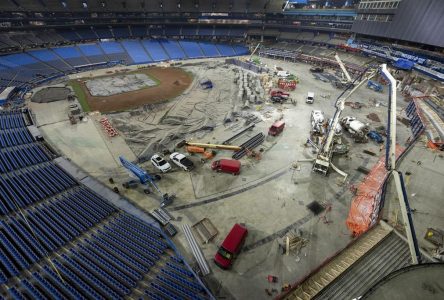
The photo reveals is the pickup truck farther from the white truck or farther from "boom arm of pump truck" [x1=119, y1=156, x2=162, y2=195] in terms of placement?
the white truck

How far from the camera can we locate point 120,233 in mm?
20562

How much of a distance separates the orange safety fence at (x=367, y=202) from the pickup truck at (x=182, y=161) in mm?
18845

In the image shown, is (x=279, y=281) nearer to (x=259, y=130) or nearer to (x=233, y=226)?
(x=233, y=226)

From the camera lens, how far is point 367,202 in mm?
24938

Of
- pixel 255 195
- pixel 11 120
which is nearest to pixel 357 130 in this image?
pixel 255 195

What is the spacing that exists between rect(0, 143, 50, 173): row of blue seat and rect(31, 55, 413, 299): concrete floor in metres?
2.75

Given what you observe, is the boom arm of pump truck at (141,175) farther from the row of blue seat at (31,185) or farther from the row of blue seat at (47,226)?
the row of blue seat at (31,185)

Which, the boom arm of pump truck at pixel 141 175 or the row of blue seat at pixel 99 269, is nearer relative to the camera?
the row of blue seat at pixel 99 269

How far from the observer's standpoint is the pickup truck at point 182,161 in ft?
98.5

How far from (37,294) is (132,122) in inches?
1140

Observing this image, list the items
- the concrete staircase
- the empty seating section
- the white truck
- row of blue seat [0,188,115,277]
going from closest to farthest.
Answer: the concrete staircase, the empty seating section, row of blue seat [0,188,115,277], the white truck

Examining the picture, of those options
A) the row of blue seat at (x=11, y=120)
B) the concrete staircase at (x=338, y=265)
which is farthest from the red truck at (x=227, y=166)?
the row of blue seat at (x=11, y=120)

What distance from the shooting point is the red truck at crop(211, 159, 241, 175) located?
1148 inches

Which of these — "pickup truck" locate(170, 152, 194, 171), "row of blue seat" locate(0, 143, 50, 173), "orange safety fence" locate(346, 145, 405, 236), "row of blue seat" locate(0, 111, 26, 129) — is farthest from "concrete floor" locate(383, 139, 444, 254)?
"row of blue seat" locate(0, 111, 26, 129)
